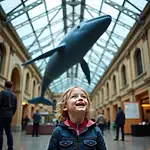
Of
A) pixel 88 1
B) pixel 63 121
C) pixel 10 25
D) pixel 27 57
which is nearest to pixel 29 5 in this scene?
pixel 10 25

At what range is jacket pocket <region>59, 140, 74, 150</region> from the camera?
134 centimetres

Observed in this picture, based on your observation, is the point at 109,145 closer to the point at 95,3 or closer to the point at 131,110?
the point at 131,110

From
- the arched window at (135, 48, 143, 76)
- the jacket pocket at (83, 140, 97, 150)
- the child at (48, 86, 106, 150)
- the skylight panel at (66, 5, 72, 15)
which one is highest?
the skylight panel at (66, 5, 72, 15)

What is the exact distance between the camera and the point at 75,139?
4.52 ft

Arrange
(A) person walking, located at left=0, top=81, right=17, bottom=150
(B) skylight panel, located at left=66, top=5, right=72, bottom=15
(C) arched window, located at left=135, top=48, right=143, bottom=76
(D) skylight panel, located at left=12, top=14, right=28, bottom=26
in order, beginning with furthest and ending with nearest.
→ (B) skylight panel, located at left=66, top=5, right=72, bottom=15
(C) arched window, located at left=135, top=48, right=143, bottom=76
(D) skylight panel, located at left=12, top=14, right=28, bottom=26
(A) person walking, located at left=0, top=81, right=17, bottom=150

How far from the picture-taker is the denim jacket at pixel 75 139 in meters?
1.35

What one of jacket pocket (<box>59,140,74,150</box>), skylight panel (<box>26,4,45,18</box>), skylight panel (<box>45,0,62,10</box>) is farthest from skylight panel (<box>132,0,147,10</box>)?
jacket pocket (<box>59,140,74,150</box>)

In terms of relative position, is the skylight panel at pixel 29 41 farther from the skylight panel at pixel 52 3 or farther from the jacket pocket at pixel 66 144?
the jacket pocket at pixel 66 144

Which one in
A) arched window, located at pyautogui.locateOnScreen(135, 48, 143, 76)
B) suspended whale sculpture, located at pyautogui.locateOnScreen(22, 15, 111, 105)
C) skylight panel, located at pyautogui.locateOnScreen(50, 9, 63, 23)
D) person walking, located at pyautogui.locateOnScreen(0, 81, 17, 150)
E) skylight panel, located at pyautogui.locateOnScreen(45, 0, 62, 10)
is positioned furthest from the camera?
skylight panel, located at pyautogui.locateOnScreen(50, 9, 63, 23)

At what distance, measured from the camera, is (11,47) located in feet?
49.0

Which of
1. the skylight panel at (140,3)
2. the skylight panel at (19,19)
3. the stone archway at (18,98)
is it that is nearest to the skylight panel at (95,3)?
the skylight panel at (140,3)

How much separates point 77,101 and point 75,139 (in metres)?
0.29

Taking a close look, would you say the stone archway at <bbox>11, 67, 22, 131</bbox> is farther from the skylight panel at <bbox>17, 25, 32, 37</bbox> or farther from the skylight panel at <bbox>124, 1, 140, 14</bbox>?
the skylight panel at <bbox>124, 1, 140, 14</bbox>

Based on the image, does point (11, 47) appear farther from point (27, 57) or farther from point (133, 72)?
point (133, 72)
